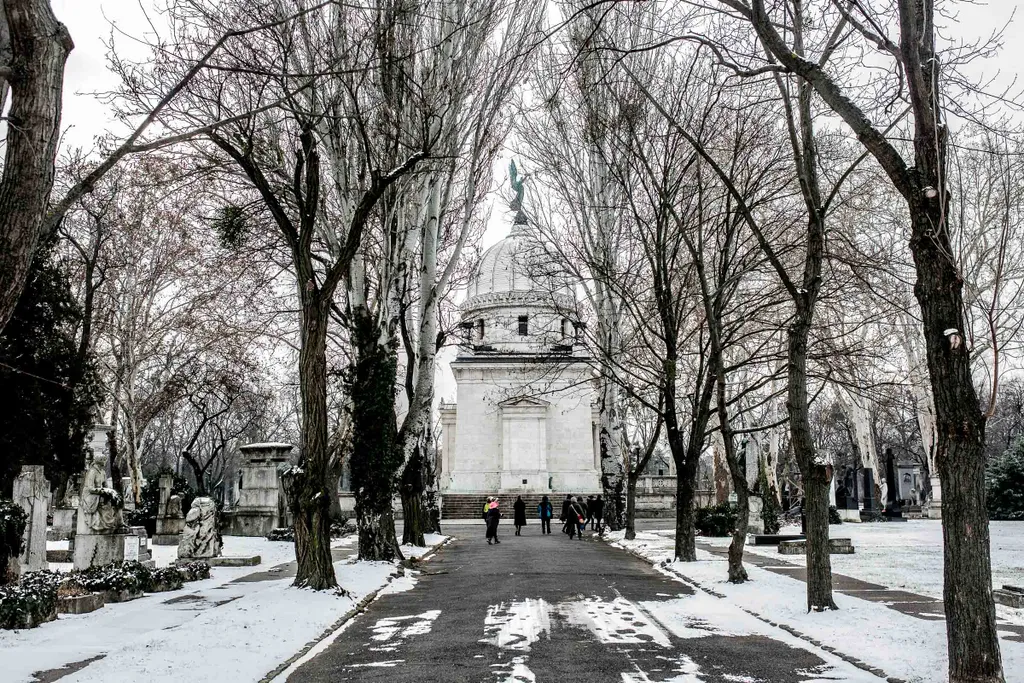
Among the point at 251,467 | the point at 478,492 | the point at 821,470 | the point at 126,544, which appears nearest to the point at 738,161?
the point at 821,470

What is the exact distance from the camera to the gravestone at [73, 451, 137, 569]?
47.5 ft

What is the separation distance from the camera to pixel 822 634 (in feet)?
32.0

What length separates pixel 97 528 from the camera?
14.5m

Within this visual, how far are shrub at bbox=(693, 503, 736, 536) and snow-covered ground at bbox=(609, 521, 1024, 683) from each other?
79.3 inches

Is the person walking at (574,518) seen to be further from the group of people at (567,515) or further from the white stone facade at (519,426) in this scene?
the white stone facade at (519,426)

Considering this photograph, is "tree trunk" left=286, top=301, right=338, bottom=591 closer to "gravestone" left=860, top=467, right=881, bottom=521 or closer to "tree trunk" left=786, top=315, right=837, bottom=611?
"tree trunk" left=786, top=315, right=837, bottom=611

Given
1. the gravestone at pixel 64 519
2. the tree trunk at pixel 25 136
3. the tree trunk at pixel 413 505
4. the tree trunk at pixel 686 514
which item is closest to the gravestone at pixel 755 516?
the tree trunk at pixel 686 514

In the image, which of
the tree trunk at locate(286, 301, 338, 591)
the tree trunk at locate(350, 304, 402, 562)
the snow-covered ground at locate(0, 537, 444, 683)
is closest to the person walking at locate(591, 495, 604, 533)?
the tree trunk at locate(350, 304, 402, 562)

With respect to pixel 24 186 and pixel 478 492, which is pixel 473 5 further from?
pixel 478 492

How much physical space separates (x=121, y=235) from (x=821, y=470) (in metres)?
23.2

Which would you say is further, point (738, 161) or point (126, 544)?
point (738, 161)

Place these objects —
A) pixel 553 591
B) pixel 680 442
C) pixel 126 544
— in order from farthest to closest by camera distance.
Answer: pixel 680 442 → pixel 126 544 → pixel 553 591

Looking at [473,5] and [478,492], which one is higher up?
[473,5]

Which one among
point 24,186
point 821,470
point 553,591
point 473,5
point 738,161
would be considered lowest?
point 553,591
